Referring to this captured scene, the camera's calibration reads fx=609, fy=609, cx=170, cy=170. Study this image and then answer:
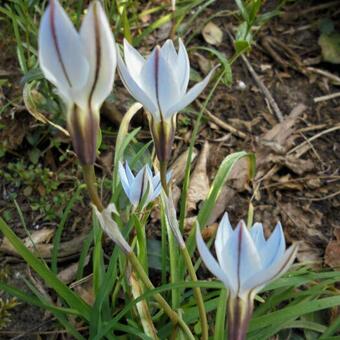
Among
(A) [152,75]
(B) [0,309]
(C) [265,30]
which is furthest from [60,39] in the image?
(C) [265,30]

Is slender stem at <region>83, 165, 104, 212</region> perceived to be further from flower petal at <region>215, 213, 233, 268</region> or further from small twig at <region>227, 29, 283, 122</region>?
small twig at <region>227, 29, 283, 122</region>

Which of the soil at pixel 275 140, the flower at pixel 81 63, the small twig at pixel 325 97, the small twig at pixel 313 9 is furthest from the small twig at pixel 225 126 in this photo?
the flower at pixel 81 63

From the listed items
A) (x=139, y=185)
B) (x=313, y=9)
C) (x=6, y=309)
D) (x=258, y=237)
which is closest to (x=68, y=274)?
(x=6, y=309)

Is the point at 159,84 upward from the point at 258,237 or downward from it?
upward

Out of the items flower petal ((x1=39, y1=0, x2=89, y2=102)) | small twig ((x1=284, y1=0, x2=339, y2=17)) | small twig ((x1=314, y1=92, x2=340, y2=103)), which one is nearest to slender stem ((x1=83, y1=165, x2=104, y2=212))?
flower petal ((x1=39, y1=0, x2=89, y2=102))

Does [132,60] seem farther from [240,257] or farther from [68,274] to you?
[68,274]

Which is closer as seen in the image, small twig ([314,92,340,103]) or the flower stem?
the flower stem

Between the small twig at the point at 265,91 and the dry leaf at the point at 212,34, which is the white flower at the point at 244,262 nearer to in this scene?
the small twig at the point at 265,91
